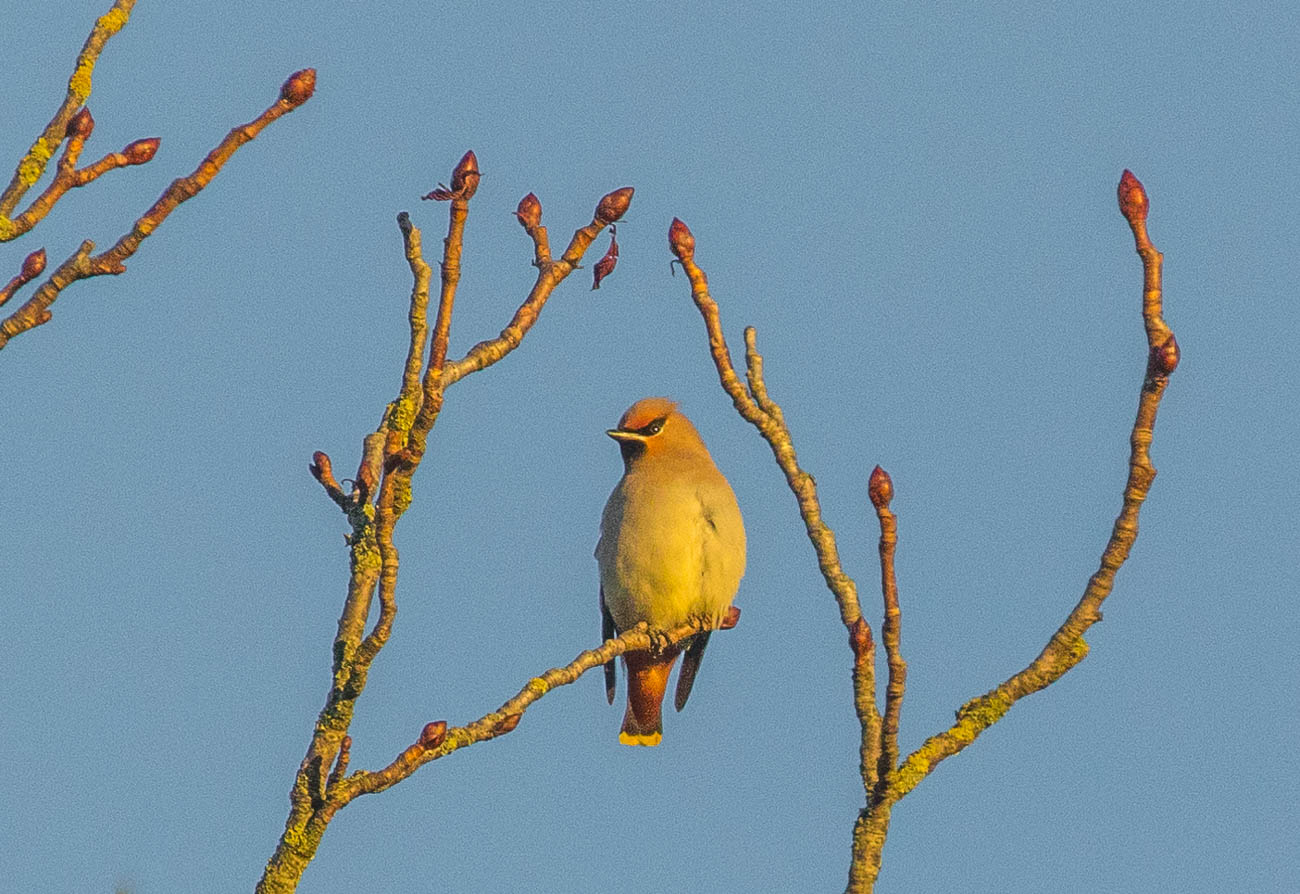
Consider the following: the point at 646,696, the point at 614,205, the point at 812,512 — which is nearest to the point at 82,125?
the point at 614,205

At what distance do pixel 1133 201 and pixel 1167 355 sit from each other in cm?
30

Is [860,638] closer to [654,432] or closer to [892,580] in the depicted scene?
[892,580]

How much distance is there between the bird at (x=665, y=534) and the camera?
7422mm

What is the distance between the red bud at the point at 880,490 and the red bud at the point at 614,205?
904 mm

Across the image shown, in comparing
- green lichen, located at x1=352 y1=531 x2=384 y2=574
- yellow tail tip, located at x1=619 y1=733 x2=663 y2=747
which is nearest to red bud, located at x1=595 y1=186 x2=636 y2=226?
green lichen, located at x1=352 y1=531 x2=384 y2=574

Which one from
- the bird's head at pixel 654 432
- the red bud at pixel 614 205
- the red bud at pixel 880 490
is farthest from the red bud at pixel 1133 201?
the bird's head at pixel 654 432

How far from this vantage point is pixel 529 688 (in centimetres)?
425

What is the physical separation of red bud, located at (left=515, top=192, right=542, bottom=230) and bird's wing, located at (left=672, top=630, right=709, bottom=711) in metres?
3.79

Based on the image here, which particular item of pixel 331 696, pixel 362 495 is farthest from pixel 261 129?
pixel 331 696

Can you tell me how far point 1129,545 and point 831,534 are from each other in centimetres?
60

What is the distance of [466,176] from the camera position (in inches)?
152

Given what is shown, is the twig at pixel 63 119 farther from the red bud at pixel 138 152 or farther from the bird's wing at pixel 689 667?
the bird's wing at pixel 689 667

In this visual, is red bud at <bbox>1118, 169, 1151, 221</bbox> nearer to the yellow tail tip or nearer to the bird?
the bird

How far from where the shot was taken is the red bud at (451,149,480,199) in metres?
3.85
